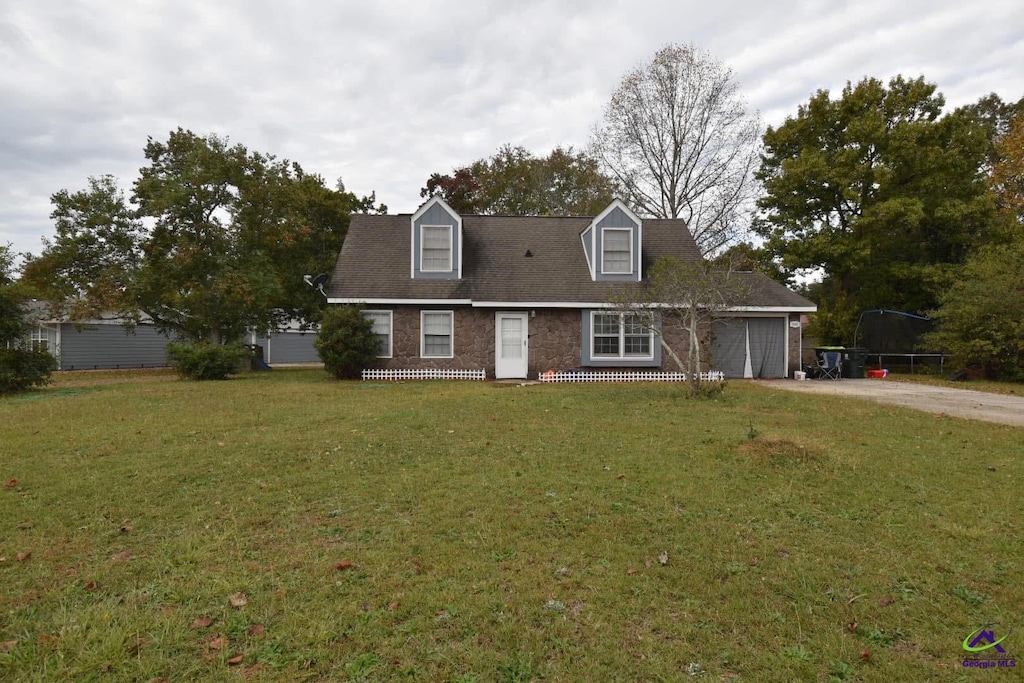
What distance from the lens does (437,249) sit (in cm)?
1741

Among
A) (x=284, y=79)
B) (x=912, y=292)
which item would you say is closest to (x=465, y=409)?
(x=284, y=79)

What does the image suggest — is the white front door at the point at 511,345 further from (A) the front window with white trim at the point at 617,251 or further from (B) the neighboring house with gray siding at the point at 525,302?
(A) the front window with white trim at the point at 617,251

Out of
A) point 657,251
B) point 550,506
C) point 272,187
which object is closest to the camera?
point 550,506

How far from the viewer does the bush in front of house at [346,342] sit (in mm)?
15672

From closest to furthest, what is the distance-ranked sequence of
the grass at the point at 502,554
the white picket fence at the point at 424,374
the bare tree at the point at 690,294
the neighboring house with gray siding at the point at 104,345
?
the grass at the point at 502,554, the bare tree at the point at 690,294, the white picket fence at the point at 424,374, the neighboring house with gray siding at the point at 104,345

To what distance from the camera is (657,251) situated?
59.9 ft

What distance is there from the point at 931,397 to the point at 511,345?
1107cm

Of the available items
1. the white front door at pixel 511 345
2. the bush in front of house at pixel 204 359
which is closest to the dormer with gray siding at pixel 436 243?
the white front door at pixel 511 345

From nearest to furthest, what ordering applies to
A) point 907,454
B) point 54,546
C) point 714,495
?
1. point 54,546
2. point 714,495
3. point 907,454

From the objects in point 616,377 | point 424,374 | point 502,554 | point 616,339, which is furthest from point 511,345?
point 502,554

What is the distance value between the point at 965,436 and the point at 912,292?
2033cm

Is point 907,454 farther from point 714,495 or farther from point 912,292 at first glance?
point 912,292

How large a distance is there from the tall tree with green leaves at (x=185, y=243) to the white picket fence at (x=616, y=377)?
1083cm

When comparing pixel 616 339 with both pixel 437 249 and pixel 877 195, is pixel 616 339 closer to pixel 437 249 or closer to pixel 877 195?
pixel 437 249
